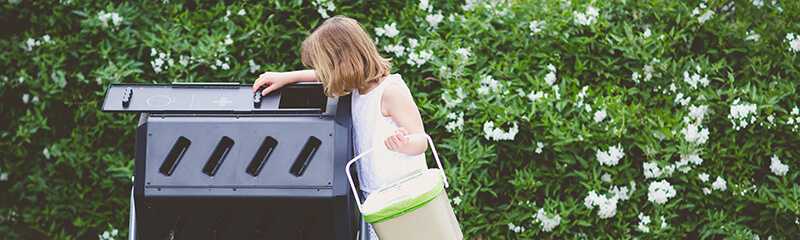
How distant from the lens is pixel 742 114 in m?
4.29

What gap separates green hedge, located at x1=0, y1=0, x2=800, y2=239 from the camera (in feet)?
14.1

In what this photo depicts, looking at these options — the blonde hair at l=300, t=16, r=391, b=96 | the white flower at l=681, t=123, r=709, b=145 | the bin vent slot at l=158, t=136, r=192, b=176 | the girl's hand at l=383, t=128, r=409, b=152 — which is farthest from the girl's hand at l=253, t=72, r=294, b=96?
the white flower at l=681, t=123, r=709, b=145

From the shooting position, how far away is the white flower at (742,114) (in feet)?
14.0

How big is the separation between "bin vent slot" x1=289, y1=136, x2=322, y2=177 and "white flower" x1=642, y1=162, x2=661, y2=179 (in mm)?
1705

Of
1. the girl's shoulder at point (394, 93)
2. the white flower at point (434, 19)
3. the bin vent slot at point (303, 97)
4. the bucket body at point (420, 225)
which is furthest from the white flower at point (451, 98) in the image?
the bucket body at point (420, 225)

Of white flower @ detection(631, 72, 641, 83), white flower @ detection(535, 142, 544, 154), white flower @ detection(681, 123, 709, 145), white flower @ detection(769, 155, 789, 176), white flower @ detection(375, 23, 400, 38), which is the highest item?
white flower @ detection(375, 23, 400, 38)

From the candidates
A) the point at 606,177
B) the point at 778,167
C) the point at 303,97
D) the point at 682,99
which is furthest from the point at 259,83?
the point at 778,167

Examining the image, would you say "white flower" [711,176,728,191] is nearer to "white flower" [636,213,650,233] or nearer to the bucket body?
"white flower" [636,213,650,233]

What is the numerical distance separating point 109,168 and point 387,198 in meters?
2.00

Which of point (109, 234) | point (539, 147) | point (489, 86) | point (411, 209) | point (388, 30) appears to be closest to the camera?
point (411, 209)

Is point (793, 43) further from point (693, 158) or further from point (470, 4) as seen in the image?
point (470, 4)

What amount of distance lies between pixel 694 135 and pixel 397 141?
1.71 m

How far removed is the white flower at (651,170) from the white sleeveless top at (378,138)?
4.57 feet

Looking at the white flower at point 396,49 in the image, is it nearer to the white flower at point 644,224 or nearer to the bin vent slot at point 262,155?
the white flower at point 644,224
